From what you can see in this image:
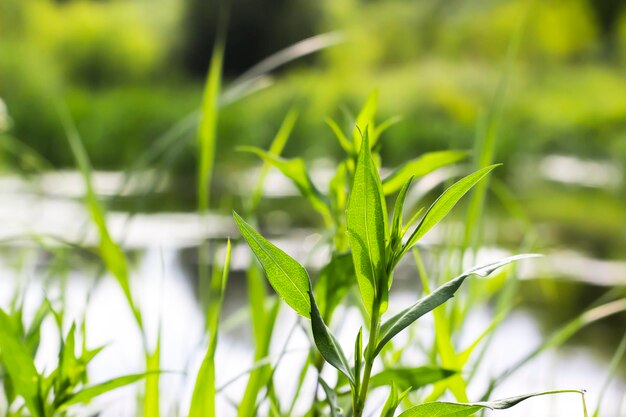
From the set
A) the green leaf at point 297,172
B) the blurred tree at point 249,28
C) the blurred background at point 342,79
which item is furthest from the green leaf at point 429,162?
the blurred tree at point 249,28

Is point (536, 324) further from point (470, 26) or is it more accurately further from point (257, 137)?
point (470, 26)

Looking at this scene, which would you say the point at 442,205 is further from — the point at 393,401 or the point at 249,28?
the point at 249,28

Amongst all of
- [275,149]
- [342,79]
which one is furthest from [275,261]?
[342,79]

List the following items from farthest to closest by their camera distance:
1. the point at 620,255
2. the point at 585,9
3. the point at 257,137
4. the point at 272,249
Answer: the point at 585,9 < the point at 257,137 < the point at 620,255 < the point at 272,249

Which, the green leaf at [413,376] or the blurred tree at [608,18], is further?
the blurred tree at [608,18]

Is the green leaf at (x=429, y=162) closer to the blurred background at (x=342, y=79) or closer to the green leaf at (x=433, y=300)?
the green leaf at (x=433, y=300)

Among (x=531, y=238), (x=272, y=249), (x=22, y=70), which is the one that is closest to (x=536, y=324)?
(x=531, y=238)
